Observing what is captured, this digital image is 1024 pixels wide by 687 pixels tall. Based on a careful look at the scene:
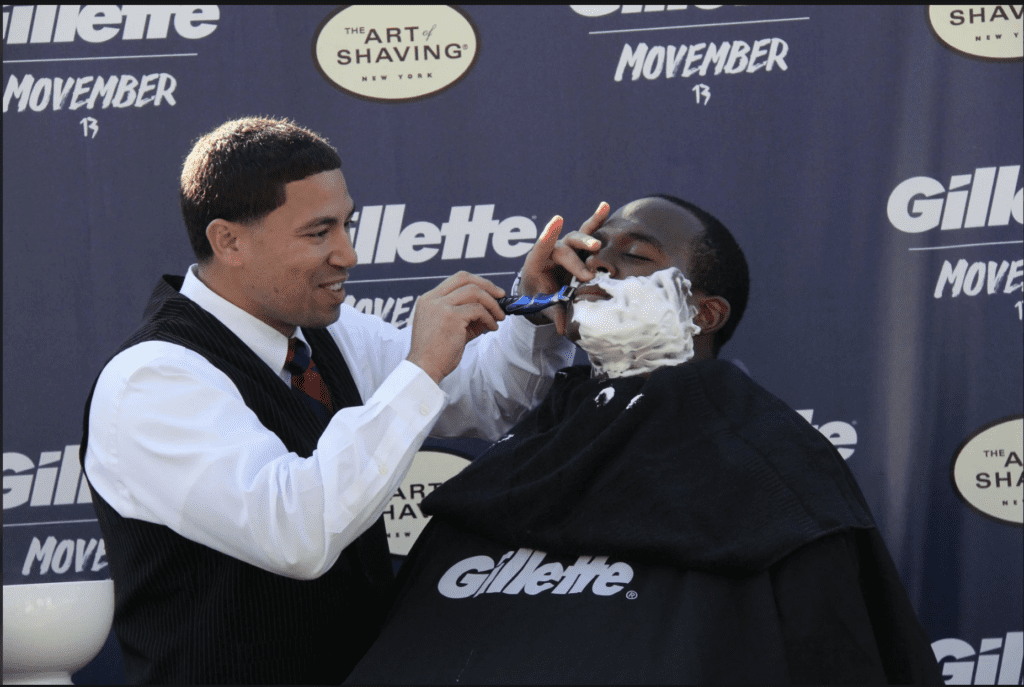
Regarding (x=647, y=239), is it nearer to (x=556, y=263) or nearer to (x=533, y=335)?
(x=556, y=263)

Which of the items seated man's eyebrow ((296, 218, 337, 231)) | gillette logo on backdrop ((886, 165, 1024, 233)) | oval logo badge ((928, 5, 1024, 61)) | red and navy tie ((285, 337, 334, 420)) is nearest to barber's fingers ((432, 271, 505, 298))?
seated man's eyebrow ((296, 218, 337, 231))

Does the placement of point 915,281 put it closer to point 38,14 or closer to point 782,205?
point 782,205

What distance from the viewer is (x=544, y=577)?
60.6 inches

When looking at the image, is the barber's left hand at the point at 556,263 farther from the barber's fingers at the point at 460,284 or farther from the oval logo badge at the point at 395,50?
the oval logo badge at the point at 395,50

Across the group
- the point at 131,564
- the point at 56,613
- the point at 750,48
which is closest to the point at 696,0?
the point at 750,48

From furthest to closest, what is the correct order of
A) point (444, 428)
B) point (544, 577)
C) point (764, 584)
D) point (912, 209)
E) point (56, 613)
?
point (912, 209)
point (444, 428)
point (56, 613)
point (544, 577)
point (764, 584)

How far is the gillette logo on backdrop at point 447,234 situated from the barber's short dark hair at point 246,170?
2.23 ft

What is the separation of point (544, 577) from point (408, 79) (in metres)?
1.43

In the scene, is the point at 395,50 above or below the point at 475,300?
above

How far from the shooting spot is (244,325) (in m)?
1.76

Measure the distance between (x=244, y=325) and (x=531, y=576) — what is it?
703mm

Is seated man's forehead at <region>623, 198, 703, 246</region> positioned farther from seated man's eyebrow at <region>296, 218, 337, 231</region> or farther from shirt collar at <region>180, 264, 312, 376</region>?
shirt collar at <region>180, 264, 312, 376</region>

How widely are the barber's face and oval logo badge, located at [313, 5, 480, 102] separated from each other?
77cm

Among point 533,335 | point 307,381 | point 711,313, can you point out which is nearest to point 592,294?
point 711,313
